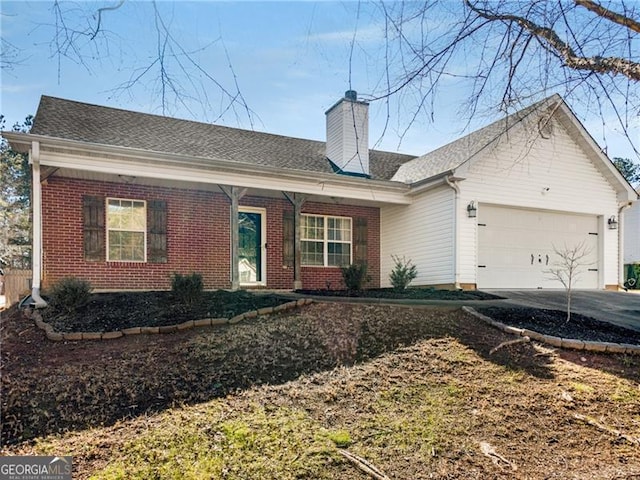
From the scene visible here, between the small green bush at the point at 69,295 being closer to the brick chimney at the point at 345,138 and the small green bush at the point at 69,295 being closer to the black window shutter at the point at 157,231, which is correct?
the black window shutter at the point at 157,231

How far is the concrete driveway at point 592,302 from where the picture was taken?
8.77 metres

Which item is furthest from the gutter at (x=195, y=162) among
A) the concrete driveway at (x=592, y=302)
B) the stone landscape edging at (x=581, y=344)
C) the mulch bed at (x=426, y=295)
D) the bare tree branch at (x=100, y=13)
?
the bare tree branch at (x=100, y=13)

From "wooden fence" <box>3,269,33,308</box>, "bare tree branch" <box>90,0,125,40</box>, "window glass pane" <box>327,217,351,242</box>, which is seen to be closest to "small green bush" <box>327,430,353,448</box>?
"bare tree branch" <box>90,0,125,40</box>

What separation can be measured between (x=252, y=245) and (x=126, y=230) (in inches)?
118

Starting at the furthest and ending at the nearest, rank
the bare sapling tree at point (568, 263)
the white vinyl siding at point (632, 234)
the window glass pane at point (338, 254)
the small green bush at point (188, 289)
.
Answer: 1. the white vinyl siding at point (632, 234)
2. the window glass pane at point (338, 254)
3. the bare sapling tree at point (568, 263)
4. the small green bush at point (188, 289)

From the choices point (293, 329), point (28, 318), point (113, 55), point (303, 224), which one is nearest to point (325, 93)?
point (113, 55)

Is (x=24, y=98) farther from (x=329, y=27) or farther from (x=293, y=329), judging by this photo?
(x=293, y=329)

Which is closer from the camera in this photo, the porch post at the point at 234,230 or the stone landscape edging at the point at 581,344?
the stone landscape edging at the point at 581,344

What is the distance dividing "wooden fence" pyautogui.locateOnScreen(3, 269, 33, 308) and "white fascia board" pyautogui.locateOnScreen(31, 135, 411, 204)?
124 inches

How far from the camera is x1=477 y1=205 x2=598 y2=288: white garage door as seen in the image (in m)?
11.7

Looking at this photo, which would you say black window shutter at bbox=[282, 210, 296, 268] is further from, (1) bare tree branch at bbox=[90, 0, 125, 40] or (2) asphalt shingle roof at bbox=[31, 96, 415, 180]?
(1) bare tree branch at bbox=[90, 0, 125, 40]

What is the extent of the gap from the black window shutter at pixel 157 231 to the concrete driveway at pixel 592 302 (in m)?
7.37

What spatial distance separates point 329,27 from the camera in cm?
368

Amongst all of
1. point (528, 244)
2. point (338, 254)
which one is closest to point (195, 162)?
point (338, 254)
